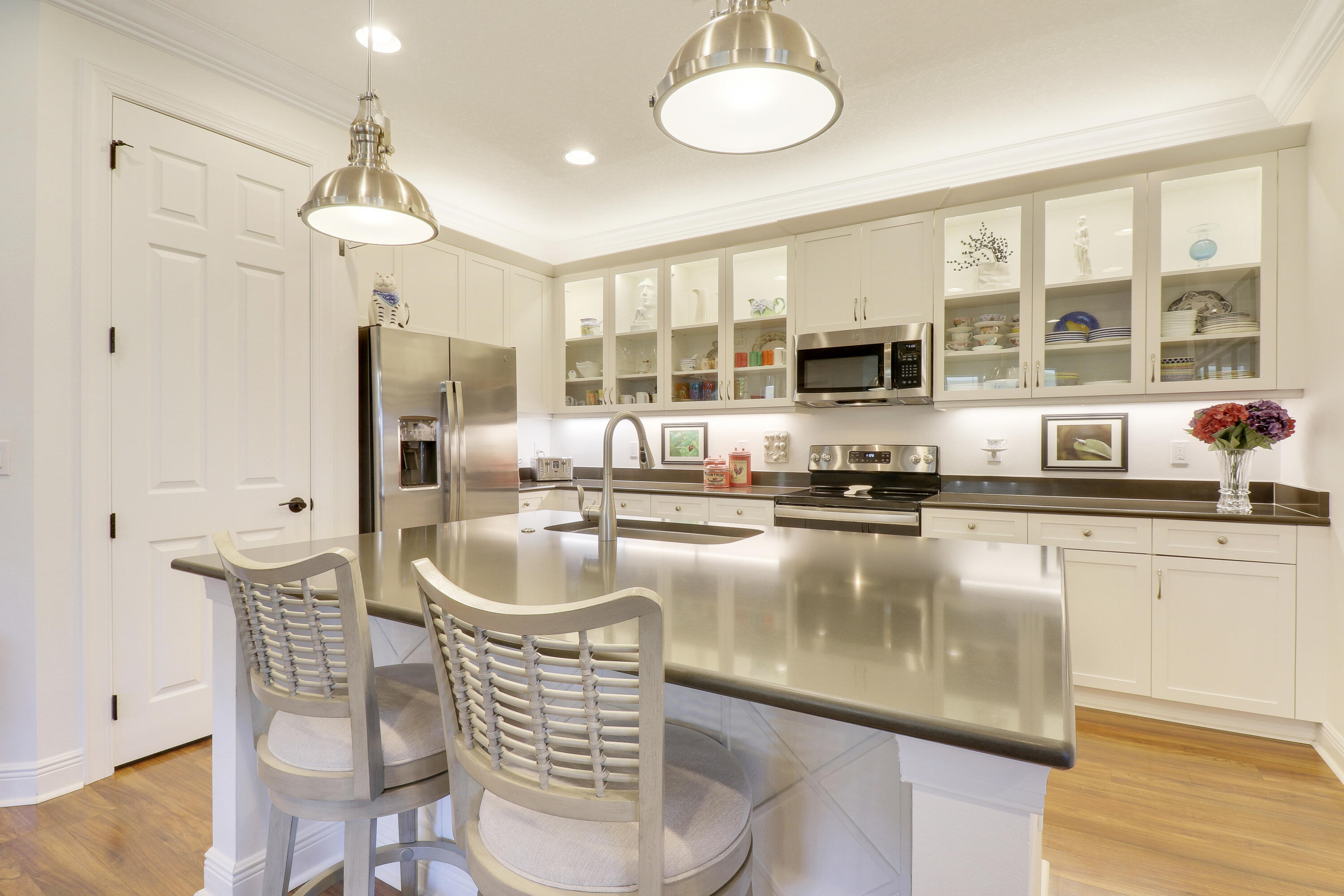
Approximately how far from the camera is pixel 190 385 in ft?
8.21

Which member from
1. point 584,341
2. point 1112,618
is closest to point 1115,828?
point 1112,618

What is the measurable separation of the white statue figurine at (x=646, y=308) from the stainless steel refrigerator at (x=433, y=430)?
0.96 m

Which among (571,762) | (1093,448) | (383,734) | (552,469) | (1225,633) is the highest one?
(1093,448)

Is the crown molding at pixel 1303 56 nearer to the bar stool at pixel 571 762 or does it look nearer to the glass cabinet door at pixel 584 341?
the bar stool at pixel 571 762

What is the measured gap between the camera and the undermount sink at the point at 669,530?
214cm

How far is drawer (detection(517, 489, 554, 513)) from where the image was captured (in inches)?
169

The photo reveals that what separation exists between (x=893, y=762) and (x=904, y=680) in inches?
14.7

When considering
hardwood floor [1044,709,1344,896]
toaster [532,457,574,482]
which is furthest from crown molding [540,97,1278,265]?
hardwood floor [1044,709,1344,896]

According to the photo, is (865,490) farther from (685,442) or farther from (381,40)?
(381,40)

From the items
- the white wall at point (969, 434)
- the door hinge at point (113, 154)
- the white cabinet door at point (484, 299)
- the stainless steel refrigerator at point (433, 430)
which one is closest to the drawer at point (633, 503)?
the white wall at point (969, 434)

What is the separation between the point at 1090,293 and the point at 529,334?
343 cm

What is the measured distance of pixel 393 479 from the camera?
313 cm

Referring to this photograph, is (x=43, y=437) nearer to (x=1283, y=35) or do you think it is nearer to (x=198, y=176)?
(x=198, y=176)

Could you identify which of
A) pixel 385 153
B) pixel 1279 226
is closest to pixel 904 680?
pixel 385 153
